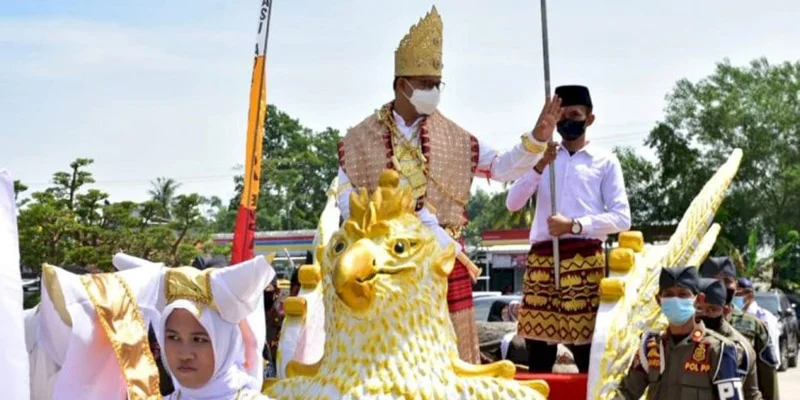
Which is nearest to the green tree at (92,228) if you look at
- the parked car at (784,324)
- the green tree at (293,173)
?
the parked car at (784,324)

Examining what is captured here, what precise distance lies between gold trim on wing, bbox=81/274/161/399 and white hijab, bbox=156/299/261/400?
0.08m

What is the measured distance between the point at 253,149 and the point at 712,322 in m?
2.81

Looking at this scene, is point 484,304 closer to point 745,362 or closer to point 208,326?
point 745,362

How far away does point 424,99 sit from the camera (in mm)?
5379

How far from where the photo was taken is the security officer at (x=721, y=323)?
711 cm

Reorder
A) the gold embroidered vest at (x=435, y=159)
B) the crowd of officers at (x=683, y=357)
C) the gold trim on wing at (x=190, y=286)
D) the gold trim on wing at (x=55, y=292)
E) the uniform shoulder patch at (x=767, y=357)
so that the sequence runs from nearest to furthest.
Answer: the gold trim on wing at (x=55, y=292)
the gold trim on wing at (x=190, y=286)
the gold embroidered vest at (x=435, y=159)
the crowd of officers at (x=683, y=357)
the uniform shoulder patch at (x=767, y=357)

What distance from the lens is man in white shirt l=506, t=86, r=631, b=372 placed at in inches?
239

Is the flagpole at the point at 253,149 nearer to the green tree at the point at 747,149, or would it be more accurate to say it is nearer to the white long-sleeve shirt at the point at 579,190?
the white long-sleeve shirt at the point at 579,190

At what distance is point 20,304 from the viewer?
2.33 metres

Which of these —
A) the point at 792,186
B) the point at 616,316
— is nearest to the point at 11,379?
the point at 616,316

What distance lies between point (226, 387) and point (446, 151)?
1.70 meters

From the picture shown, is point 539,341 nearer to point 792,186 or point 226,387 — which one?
point 226,387

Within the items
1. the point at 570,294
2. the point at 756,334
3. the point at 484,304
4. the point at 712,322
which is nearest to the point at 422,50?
the point at 570,294

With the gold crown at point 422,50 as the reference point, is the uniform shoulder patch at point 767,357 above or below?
below
